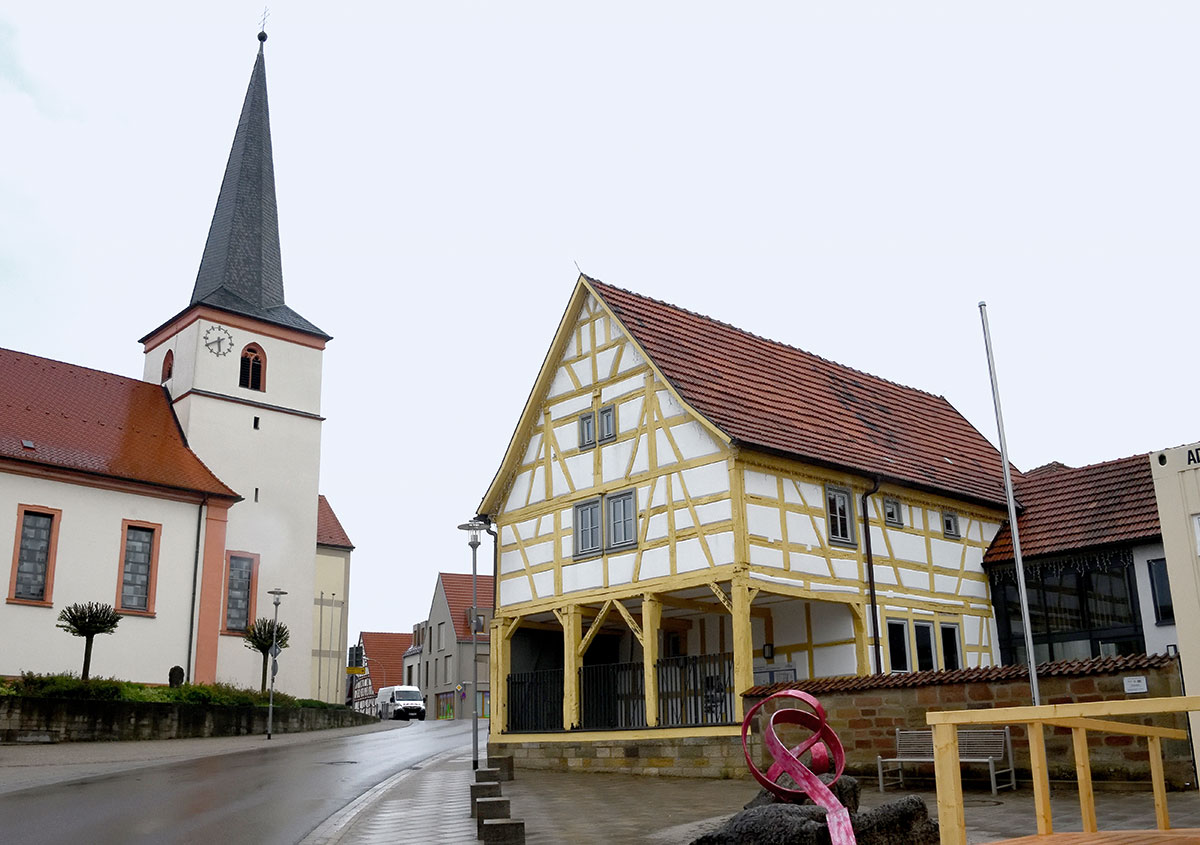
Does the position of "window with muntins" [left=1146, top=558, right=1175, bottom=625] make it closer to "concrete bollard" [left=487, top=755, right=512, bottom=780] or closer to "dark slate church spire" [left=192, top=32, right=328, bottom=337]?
"concrete bollard" [left=487, top=755, right=512, bottom=780]

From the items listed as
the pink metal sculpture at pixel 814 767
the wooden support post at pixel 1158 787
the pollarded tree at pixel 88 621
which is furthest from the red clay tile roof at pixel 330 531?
the wooden support post at pixel 1158 787

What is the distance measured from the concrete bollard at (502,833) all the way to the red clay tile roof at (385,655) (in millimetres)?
74128

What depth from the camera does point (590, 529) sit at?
2262 cm

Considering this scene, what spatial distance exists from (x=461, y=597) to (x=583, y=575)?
48.6 meters

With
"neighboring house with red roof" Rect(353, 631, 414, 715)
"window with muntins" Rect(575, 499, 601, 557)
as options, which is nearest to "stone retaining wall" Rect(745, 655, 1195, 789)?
"window with muntins" Rect(575, 499, 601, 557)

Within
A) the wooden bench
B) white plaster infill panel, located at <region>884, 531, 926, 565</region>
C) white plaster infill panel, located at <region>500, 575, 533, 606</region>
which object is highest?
white plaster infill panel, located at <region>884, 531, 926, 565</region>

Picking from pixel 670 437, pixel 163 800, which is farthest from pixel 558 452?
pixel 163 800

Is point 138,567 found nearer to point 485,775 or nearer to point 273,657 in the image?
point 273,657

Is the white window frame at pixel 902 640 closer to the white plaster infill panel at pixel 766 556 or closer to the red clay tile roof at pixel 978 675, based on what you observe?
the white plaster infill panel at pixel 766 556

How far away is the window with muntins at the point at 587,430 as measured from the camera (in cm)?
2312

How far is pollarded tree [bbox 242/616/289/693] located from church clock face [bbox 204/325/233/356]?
9.72 m

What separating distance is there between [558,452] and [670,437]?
3269 mm

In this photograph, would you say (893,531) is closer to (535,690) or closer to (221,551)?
(535,690)

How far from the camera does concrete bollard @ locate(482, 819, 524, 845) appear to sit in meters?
10.2
